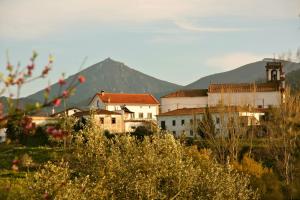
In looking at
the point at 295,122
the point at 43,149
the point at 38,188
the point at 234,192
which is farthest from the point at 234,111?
the point at 38,188

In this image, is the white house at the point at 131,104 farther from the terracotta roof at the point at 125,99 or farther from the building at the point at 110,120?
the building at the point at 110,120

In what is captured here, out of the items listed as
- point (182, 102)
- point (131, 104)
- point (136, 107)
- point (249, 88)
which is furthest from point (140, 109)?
point (249, 88)

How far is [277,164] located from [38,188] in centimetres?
3276

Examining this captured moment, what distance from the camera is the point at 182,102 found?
10744 centimetres

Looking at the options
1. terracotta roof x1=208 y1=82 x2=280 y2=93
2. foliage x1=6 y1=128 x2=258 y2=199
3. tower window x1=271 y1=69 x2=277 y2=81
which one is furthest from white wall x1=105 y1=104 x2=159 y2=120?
foliage x1=6 y1=128 x2=258 y2=199

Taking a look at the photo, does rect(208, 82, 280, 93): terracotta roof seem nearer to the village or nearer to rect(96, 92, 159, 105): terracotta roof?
the village

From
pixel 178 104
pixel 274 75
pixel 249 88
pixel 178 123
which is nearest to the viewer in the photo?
pixel 178 123

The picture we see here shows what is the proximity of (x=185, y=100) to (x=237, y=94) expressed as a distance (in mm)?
11459

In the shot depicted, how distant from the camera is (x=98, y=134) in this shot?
30141 millimetres

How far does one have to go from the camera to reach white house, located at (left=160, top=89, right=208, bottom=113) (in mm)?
106125

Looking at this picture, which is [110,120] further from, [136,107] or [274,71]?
[274,71]

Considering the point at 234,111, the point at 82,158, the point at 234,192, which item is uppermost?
the point at 234,111

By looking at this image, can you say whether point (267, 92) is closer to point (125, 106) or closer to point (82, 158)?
point (125, 106)

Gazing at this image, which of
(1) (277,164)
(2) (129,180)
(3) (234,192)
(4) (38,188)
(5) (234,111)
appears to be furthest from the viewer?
(5) (234,111)
